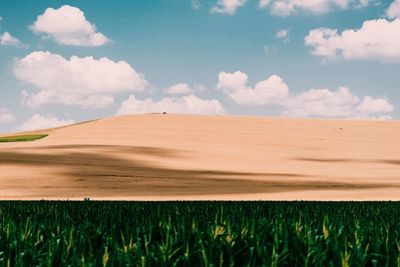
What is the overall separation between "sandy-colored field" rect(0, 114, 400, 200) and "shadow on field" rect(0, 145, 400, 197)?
0.04 metres

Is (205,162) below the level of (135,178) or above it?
above

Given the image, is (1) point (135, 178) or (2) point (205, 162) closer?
(1) point (135, 178)

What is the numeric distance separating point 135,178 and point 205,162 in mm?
10359

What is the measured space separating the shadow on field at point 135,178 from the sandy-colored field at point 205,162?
4 centimetres

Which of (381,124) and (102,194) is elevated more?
(381,124)

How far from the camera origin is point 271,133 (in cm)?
6675

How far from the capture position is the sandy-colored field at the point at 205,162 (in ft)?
95.3

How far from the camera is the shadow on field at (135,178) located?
29.4 metres

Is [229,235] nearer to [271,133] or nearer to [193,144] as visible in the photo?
[193,144]

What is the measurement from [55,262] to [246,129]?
6427 centimetres

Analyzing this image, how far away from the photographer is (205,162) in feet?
143

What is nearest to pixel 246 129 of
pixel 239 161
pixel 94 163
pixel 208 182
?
pixel 239 161

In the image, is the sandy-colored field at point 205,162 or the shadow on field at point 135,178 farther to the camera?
the shadow on field at point 135,178

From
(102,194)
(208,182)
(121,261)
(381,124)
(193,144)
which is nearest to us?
(121,261)
